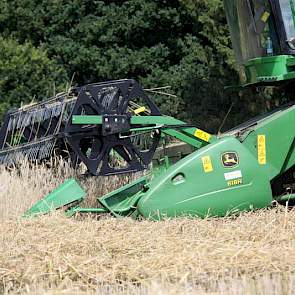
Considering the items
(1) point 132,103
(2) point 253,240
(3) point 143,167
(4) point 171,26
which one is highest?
(4) point 171,26

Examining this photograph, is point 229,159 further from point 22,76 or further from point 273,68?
point 22,76

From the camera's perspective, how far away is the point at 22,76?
1425 centimetres

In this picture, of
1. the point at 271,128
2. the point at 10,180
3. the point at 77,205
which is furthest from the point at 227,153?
the point at 10,180

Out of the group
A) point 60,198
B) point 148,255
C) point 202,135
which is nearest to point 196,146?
point 202,135

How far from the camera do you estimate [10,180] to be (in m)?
6.46

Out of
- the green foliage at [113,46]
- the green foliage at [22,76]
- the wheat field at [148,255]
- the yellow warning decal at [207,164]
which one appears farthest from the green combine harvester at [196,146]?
the green foliage at [22,76]

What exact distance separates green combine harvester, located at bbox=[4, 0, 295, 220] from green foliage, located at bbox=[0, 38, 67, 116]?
7.95 m

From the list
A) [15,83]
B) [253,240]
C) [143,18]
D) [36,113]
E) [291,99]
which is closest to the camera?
[253,240]

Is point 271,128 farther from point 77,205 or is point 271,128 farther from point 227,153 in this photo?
point 77,205

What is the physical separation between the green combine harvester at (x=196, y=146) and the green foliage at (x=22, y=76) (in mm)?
7953

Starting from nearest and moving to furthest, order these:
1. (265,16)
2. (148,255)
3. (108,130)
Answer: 1. (148,255)
2. (108,130)
3. (265,16)

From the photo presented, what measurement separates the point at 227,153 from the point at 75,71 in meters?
11.0

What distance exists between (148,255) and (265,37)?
101 inches

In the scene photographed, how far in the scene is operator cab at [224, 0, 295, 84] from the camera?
579 centimetres
